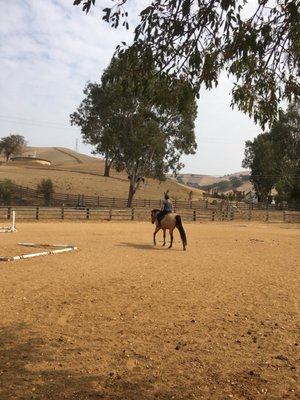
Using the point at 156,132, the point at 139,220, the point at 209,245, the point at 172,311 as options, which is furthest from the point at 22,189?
the point at 172,311

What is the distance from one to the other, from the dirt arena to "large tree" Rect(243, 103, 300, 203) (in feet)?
162

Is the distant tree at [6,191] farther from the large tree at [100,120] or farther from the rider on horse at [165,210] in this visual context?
the rider on horse at [165,210]

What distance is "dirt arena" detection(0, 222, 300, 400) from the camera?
4.16 meters

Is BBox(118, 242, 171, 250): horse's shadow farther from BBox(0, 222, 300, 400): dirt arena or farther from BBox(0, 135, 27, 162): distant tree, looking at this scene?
BBox(0, 135, 27, 162): distant tree

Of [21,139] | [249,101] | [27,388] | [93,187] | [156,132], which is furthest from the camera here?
[21,139]

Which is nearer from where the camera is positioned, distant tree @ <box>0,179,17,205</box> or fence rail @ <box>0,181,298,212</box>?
distant tree @ <box>0,179,17,205</box>

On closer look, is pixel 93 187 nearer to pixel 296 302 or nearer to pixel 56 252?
pixel 56 252

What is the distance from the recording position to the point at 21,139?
91438 millimetres

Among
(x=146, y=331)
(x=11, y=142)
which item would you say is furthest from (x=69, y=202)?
(x=11, y=142)

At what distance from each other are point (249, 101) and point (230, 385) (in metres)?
3.10

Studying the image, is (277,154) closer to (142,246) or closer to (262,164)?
(262,164)

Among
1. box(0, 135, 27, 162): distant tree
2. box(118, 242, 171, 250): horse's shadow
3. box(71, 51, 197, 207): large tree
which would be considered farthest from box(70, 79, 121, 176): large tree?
box(0, 135, 27, 162): distant tree

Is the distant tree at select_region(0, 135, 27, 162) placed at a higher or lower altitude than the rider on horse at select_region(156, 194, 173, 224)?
higher

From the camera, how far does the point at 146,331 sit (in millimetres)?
5770
